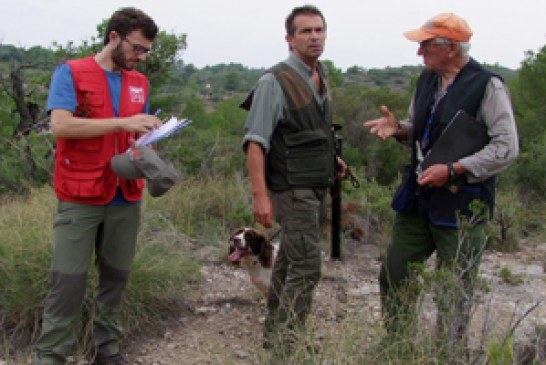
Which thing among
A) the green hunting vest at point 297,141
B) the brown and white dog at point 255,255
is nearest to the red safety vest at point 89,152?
the green hunting vest at point 297,141

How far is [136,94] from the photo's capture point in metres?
3.44

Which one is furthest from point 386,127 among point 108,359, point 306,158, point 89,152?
point 108,359

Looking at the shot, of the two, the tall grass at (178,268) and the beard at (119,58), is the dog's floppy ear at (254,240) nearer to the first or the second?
the tall grass at (178,268)

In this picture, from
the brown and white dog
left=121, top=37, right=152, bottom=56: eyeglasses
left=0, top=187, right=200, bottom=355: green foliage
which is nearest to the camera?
left=121, top=37, right=152, bottom=56: eyeglasses

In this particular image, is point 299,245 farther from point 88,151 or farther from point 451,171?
point 88,151

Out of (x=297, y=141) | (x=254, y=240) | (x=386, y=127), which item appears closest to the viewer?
(x=297, y=141)

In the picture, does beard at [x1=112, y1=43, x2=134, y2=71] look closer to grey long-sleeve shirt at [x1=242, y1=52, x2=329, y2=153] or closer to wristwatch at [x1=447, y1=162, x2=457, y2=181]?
grey long-sleeve shirt at [x1=242, y1=52, x2=329, y2=153]

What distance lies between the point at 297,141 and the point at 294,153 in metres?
0.07

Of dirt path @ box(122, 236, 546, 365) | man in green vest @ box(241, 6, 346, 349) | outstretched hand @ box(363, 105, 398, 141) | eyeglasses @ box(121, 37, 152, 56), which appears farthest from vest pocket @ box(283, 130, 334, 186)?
eyeglasses @ box(121, 37, 152, 56)

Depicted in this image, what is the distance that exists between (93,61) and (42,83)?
6175 millimetres

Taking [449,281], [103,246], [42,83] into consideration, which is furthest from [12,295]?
[42,83]

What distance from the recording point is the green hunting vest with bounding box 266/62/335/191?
3.64 m

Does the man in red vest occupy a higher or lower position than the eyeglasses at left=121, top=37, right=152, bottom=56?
lower

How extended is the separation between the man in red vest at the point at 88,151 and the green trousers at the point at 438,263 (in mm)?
1502
